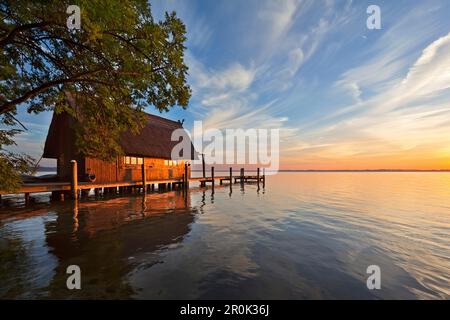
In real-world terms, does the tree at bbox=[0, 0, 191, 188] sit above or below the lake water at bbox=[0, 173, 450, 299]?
above

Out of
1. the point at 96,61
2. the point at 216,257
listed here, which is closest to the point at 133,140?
the point at 96,61

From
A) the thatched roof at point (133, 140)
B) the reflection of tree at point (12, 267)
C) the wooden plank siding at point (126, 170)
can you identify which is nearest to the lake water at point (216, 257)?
the reflection of tree at point (12, 267)

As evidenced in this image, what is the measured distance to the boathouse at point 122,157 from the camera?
59.4 feet

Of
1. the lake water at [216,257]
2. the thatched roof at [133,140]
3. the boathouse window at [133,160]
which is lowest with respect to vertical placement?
the lake water at [216,257]

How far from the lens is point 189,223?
10.2m

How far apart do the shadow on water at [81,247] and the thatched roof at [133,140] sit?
684cm

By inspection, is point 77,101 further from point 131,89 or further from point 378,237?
point 378,237

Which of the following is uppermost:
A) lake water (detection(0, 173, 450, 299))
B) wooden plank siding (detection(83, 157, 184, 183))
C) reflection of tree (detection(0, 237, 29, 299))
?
Answer: wooden plank siding (detection(83, 157, 184, 183))

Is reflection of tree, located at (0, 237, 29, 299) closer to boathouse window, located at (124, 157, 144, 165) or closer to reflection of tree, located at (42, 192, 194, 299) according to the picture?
reflection of tree, located at (42, 192, 194, 299)

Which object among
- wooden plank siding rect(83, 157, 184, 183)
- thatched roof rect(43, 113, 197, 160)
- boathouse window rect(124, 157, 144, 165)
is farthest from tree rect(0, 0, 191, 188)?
boathouse window rect(124, 157, 144, 165)

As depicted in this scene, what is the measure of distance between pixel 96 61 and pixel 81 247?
5.99 metres

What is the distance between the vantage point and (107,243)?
707cm

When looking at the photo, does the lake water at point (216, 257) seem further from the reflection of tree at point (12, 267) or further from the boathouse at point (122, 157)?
the boathouse at point (122, 157)

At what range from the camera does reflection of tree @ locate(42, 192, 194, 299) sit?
4.47 meters
